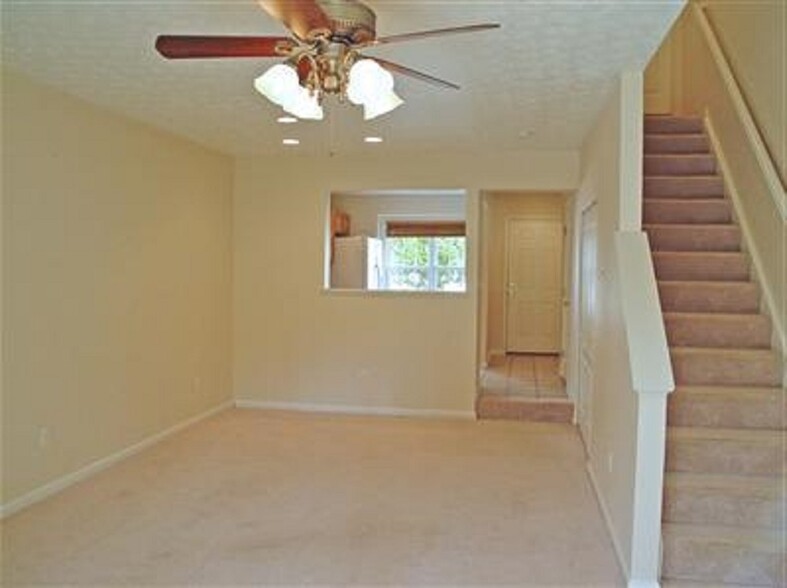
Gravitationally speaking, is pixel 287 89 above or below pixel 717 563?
above

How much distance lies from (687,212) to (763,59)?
1.05 meters

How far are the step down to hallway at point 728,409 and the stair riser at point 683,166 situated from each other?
1.95 metres

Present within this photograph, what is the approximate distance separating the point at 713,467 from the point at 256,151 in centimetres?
453

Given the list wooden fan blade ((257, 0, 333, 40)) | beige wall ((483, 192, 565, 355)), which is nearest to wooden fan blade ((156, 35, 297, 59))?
wooden fan blade ((257, 0, 333, 40))

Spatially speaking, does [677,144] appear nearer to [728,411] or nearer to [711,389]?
[711,389]

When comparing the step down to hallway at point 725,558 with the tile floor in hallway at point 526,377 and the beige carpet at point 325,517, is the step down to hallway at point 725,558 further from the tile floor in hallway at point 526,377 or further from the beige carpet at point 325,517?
the tile floor in hallway at point 526,377

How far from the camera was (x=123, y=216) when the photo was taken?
4887mm

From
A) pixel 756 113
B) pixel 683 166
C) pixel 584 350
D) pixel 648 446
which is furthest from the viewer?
pixel 584 350

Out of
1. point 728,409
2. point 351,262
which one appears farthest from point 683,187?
point 351,262

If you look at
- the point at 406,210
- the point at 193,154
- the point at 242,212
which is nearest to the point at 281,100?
the point at 193,154

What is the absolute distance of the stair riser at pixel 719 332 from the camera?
4.02 metres

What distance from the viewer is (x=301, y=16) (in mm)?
2160

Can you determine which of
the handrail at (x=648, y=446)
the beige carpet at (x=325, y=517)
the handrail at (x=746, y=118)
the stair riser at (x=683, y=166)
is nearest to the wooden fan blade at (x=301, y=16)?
the handrail at (x=648, y=446)

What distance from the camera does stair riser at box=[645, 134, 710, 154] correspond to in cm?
529
